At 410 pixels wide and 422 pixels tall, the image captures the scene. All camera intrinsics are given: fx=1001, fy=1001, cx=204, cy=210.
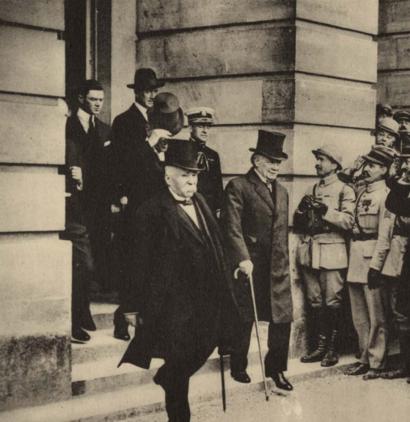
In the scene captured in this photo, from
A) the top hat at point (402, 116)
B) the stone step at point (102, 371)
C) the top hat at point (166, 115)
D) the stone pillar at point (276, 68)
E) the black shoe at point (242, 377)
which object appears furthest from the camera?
the top hat at point (402, 116)

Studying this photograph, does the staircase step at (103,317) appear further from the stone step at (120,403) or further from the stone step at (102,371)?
the stone step at (120,403)

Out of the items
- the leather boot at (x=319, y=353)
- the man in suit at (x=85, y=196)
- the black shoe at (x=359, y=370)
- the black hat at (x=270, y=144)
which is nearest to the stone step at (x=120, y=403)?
the man in suit at (x=85, y=196)

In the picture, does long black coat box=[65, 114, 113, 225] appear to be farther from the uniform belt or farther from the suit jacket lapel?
the uniform belt

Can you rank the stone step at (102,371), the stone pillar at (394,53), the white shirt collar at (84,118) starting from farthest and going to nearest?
the stone pillar at (394,53) < the white shirt collar at (84,118) < the stone step at (102,371)

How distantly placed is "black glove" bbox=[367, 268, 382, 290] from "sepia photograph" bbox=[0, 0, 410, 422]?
16 mm

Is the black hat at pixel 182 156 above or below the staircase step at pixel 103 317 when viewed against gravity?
above

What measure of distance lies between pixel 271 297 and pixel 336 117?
2.57 meters

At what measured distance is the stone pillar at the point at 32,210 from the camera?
7.88 meters

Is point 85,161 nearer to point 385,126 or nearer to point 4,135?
point 4,135

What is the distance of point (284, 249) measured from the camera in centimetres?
914

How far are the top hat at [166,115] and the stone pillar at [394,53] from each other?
228 inches

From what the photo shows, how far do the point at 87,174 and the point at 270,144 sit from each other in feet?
5.61

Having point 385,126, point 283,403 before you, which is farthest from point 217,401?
point 385,126

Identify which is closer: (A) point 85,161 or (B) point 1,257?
(B) point 1,257
